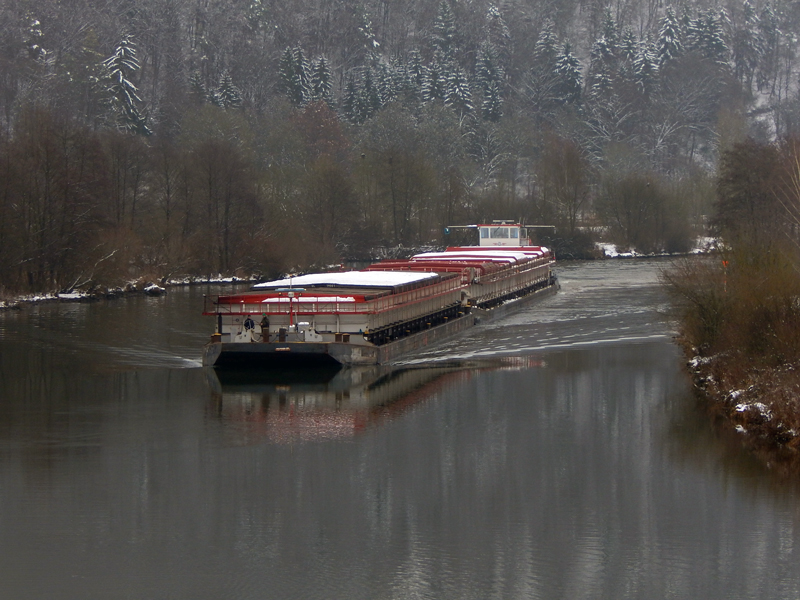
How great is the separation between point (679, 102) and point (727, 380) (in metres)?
113

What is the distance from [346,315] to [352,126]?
86.3 metres

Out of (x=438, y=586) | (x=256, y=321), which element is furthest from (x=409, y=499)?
(x=256, y=321)

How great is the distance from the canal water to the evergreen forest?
90.8ft

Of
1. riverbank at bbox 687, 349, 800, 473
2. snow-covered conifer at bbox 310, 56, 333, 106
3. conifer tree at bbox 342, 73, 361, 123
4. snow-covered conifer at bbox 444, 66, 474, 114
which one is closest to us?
riverbank at bbox 687, 349, 800, 473

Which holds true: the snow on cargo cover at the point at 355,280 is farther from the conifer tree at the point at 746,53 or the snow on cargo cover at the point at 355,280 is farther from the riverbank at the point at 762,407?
the conifer tree at the point at 746,53

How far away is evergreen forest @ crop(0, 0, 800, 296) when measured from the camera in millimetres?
63672

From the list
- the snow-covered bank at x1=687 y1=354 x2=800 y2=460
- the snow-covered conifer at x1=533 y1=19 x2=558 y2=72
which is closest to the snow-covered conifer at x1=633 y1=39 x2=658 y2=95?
the snow-covered conifer at x1=533 y1=19 x2=558 y2=72

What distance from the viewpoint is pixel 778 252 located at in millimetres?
28953

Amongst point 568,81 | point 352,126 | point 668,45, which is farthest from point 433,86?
point 668,45

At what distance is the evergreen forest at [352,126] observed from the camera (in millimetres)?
63672

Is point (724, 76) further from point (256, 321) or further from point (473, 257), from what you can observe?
point (256, 321)

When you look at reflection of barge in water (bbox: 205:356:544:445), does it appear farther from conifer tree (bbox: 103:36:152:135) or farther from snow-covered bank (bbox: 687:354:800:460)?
conifer tree (bbox: 103:36:152:135)

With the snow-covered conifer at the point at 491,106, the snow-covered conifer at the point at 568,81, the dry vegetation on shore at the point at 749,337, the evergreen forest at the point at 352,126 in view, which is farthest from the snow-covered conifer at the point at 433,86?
the dry vegetation on shore at the point at 749,337

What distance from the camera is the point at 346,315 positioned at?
1253 inches
